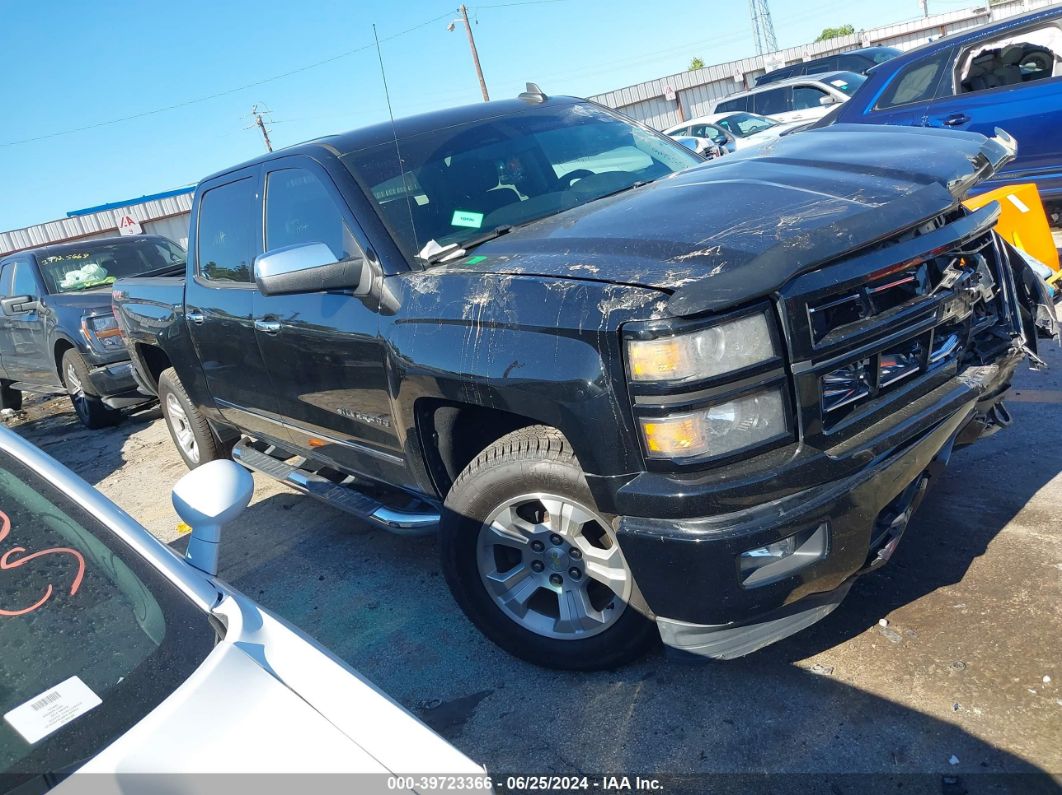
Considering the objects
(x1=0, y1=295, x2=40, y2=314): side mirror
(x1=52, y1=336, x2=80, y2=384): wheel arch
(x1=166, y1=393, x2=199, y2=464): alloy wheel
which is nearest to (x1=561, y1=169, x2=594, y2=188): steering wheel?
(x1=166, y1=393, x2=199, y2=464): alloy wheel

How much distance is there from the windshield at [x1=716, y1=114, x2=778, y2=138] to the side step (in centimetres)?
1219

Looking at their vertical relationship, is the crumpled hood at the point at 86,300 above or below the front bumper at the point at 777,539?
above

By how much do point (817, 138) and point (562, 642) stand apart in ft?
7.14

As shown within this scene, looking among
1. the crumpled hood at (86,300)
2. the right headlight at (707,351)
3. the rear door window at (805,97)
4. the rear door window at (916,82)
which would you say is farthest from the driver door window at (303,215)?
the rear door window at (805,97)

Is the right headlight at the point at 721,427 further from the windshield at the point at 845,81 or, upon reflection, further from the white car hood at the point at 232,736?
the windshield at the point at 845,81

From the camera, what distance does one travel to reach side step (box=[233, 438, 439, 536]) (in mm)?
3189

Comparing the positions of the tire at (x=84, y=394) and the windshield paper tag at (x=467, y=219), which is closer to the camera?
the windshield paper tag at (x=467, y=219)

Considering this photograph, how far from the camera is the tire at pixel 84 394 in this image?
7738mm

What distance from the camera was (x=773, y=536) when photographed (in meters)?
2.09

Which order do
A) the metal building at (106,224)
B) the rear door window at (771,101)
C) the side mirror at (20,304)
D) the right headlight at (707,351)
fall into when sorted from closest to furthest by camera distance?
the right headlight at (707,351), the side mirror at (20,304), the rear door window at (771,101), the metal building at (106,224)

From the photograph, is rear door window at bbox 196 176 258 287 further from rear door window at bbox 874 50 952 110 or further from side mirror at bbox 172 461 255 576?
rear door window at bbox 874 50 952 110

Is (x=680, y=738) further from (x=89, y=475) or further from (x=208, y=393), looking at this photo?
(x=89, y=475)

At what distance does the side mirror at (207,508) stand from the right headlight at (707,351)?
1.09 metres

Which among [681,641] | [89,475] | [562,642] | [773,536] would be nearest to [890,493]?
[773,536]
